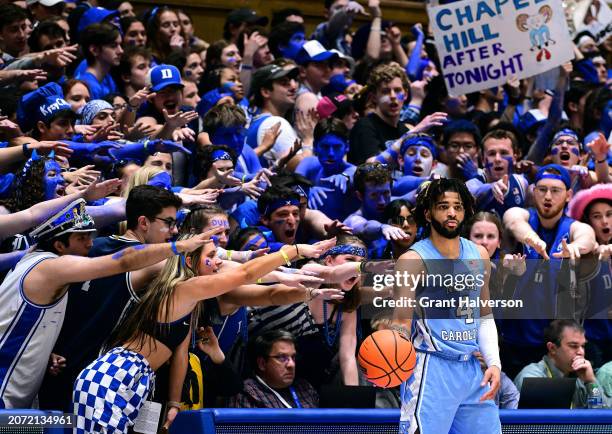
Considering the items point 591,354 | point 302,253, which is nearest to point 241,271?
point 302,253

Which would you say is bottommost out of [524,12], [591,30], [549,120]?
[549,120]

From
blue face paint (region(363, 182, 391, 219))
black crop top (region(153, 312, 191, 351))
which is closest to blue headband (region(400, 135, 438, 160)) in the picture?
blue face paint (region(363, 182, 391, 219))

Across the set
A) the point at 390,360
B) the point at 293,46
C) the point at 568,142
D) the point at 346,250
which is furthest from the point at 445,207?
the point at 293,46

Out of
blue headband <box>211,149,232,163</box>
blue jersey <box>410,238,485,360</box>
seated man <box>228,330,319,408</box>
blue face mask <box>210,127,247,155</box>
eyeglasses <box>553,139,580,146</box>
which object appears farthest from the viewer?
eyeglasses <box>553,139,580,146</box>

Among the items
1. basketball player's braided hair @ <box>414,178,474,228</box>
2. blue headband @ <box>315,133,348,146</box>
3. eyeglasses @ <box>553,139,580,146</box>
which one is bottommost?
basketball player's braided hair @ <box>414,178,474,228</box>

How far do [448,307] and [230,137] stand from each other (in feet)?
10.4

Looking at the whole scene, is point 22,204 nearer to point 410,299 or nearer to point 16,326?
point 16,326

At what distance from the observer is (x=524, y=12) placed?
1088 centimetres

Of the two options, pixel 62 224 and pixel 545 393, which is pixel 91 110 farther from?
pixel 545 393

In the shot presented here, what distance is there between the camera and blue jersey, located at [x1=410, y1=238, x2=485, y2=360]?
6.66 metres

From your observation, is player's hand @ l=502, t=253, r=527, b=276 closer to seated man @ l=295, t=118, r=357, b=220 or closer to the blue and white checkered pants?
seated man @ l=295, t=118, r=357, b=220

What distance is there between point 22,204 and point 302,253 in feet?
6.15

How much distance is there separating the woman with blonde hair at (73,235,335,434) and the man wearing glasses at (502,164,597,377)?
274 centimetres

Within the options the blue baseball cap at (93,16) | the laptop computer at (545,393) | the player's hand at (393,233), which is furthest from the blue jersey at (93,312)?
the blue baseball cap at (93,16)
